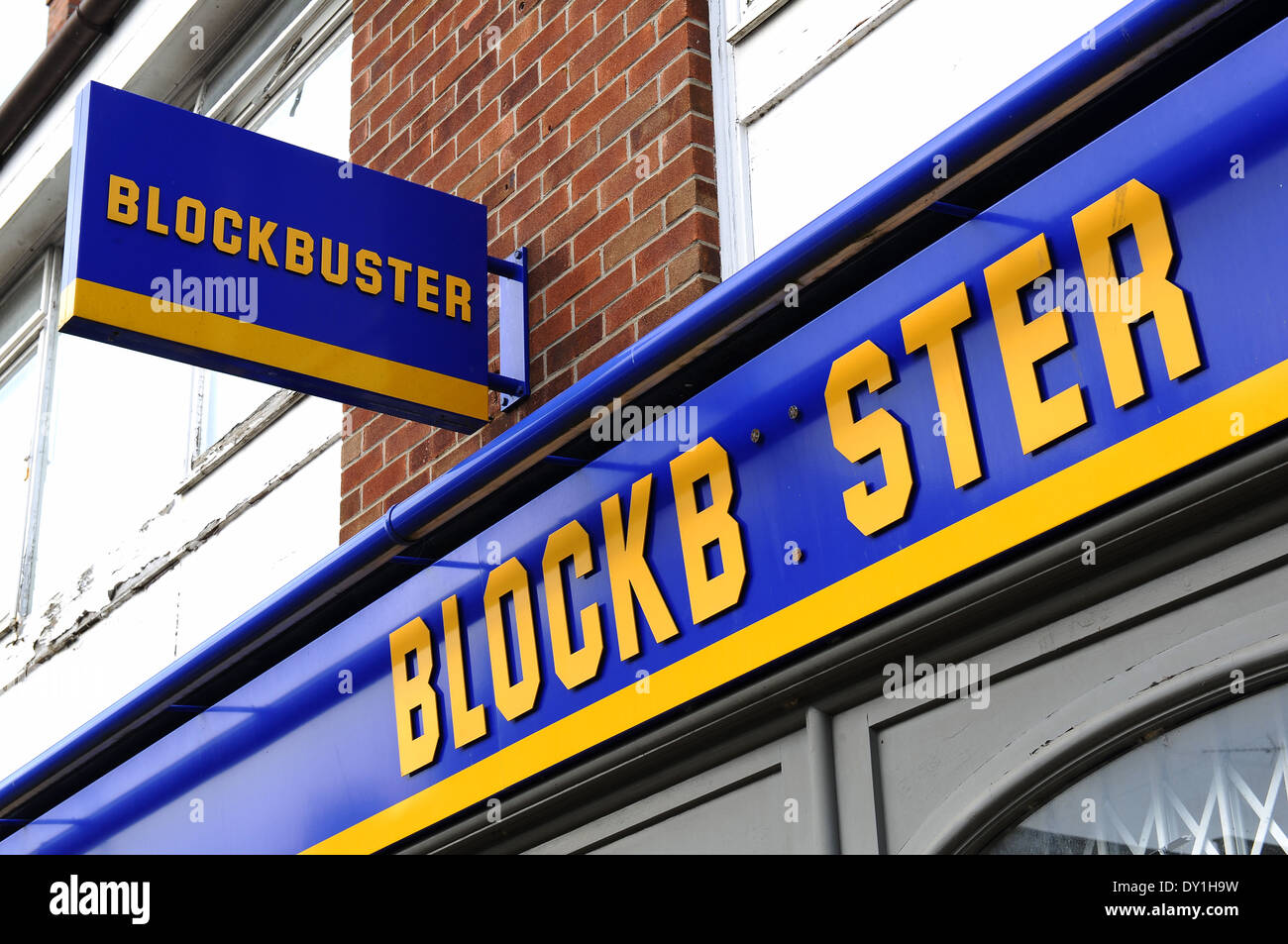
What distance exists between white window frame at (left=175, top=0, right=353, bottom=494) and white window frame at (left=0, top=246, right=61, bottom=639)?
1433 mm

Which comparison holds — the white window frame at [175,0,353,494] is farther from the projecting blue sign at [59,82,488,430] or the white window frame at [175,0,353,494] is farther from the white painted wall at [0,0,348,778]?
the projecting blue sign at [59,82,488,430]

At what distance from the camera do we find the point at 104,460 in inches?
287

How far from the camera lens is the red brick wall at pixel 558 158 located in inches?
181

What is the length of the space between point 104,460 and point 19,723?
1138 millimetres

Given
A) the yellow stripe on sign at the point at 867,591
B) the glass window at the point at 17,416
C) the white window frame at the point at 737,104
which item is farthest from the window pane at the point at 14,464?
the white window frame at the point at 737,104

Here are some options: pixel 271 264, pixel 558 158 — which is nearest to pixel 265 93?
pixel 558 158

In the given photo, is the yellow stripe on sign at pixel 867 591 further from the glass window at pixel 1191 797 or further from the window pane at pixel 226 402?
the window pane at pixel 226 402

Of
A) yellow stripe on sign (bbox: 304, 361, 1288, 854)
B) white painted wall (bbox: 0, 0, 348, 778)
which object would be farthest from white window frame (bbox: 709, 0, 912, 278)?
white painted wall (bbox: 0, 0, 348, 778)

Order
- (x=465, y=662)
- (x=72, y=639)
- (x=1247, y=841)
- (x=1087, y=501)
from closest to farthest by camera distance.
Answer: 1. (x=1247, y=841)
2. (x=1087, y=501)
3. (x=465, y=662)
4. (x=72, y=639)

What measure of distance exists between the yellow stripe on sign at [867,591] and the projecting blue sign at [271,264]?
3.38ft

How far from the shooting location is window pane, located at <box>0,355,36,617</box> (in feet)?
25.2

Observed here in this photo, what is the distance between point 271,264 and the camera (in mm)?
4469
